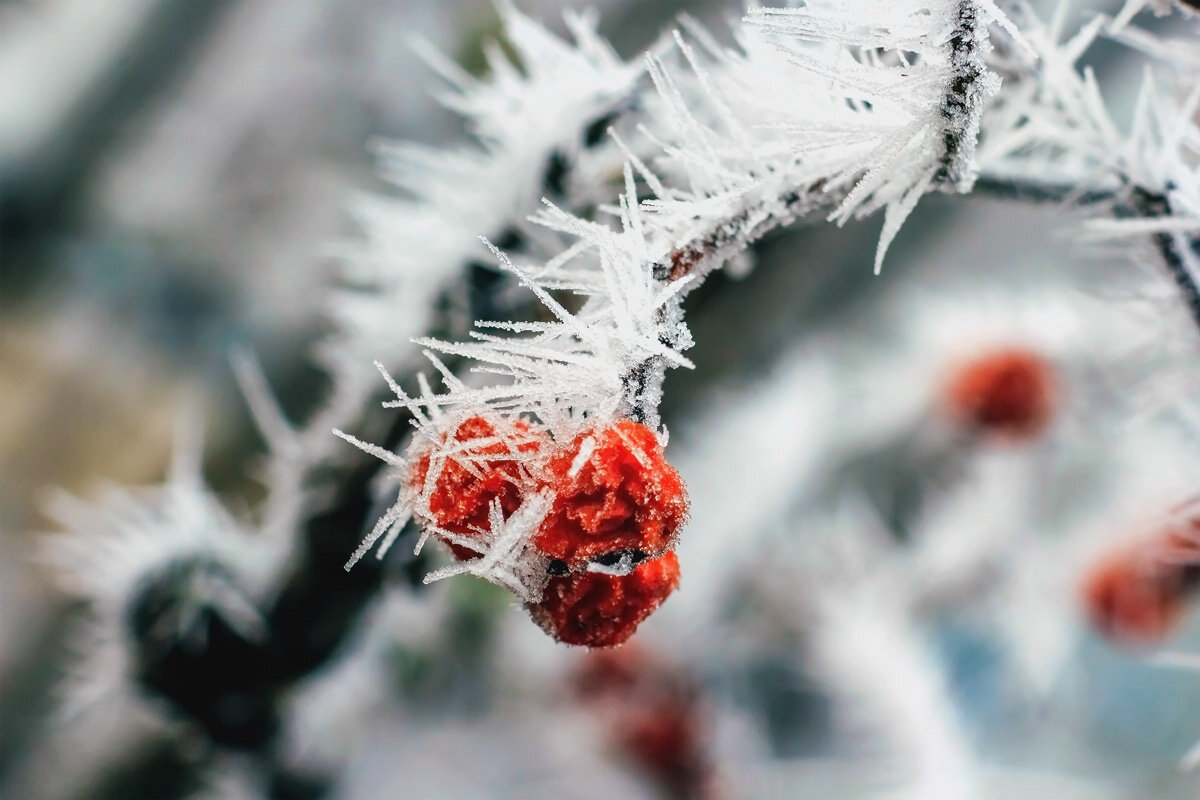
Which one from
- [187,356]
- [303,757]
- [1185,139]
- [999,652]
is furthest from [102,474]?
[1185,139]

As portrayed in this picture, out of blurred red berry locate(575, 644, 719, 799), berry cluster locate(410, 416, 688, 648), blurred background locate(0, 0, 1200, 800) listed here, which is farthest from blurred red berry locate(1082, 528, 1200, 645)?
berry cluster locate(410, 416, 688, 648)

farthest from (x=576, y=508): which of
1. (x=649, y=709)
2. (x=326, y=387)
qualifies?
(x=326, y=387)

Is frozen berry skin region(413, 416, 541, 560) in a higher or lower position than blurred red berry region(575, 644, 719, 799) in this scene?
higher

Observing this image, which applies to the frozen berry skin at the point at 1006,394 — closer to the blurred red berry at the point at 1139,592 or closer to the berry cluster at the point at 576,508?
the blurred red berry at the point at 1139,592

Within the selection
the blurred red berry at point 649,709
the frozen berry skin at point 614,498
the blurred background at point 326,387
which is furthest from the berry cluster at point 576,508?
the blurred red berry at point 649,709

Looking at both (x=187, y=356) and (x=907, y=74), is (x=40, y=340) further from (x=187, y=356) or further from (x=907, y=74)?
(x=907, y=74)

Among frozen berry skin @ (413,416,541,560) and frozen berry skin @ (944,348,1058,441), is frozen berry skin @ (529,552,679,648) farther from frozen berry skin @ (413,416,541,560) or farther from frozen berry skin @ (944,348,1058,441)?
frozen berry skin @ (944,348,1058,441)
